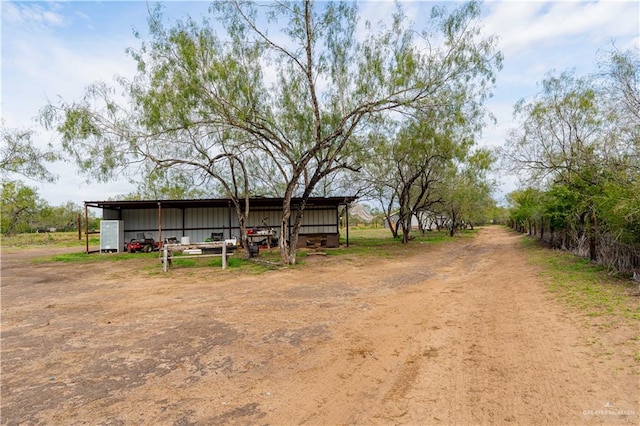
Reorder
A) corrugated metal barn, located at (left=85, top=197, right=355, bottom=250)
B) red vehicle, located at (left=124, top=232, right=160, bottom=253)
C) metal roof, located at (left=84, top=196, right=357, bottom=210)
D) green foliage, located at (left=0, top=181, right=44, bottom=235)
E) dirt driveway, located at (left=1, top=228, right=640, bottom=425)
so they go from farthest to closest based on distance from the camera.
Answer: green foliage, located at (left=0, top=181, right=44, bottom=235)
corrugated metal barn, located at (left=85, top=197, right=355, bottom=250)
red vehicle, located at (left=124, top=232, right=160, bottom=253)
metal roof, located at (left=84, top=196, right=357, bottom=210)
dirt driveway, located at (left=1, top=228, right=640, bottom=425)

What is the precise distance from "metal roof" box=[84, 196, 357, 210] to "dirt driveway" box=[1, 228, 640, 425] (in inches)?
370

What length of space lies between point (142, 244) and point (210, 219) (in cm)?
355

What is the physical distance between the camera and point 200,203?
17344 mm

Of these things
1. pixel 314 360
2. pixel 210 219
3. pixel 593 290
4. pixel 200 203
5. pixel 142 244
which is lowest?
pixel 314 360

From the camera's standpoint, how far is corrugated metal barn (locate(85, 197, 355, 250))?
18.3 m

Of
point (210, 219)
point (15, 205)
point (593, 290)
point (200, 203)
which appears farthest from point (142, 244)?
point (593, 290)

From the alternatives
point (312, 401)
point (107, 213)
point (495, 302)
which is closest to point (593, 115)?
point (495, 302)

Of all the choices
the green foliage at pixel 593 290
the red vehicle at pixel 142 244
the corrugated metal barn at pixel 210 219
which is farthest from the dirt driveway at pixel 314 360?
the corrugated metal barn at pixel 210 219

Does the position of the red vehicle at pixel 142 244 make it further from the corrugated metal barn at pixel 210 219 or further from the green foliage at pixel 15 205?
the green foliage at pixel 15 205

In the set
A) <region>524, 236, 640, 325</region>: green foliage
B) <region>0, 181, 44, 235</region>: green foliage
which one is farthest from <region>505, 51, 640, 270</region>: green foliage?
<region>0, 181, 44, 235</region>: green foliage

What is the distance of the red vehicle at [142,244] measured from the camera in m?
17.3

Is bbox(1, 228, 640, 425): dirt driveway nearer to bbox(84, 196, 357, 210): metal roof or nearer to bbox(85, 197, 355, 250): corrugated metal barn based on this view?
bbox(84, 196, 357, 210): metal roof

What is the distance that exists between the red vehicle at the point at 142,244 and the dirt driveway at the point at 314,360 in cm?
1031

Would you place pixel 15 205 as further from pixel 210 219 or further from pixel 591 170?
pixel 591 170
